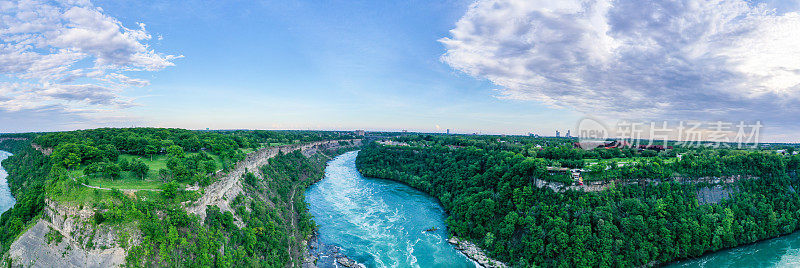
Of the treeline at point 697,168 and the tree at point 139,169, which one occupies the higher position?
the treeline at point 697,168

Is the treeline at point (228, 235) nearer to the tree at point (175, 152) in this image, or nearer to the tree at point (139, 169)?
the tree at point (139, 169)

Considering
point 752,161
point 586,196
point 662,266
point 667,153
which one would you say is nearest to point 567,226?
point 586,196

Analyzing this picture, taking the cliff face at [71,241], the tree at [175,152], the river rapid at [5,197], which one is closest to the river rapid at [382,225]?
the cliff face at [71,241]

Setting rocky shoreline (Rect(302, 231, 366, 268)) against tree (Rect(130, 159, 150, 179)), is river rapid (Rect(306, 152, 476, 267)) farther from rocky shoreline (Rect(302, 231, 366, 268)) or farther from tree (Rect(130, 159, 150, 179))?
tree (Rect(130, 159, 150, 179))

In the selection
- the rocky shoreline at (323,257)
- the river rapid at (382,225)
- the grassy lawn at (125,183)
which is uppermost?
the grassy lawn at (125,183)

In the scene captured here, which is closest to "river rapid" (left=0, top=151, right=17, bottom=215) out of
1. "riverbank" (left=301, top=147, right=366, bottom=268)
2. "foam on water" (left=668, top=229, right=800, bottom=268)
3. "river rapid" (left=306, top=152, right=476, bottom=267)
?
"river rapid" (left=306, top=152, right=476, bottom=267)

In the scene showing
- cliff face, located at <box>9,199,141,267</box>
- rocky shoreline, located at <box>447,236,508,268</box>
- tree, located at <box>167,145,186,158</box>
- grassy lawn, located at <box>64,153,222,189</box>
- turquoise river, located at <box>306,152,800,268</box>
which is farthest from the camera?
tree, located at <box>167,145,186,158</box>

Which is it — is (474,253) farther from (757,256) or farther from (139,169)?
(139,169)

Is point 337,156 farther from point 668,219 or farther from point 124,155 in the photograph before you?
point 668,219
